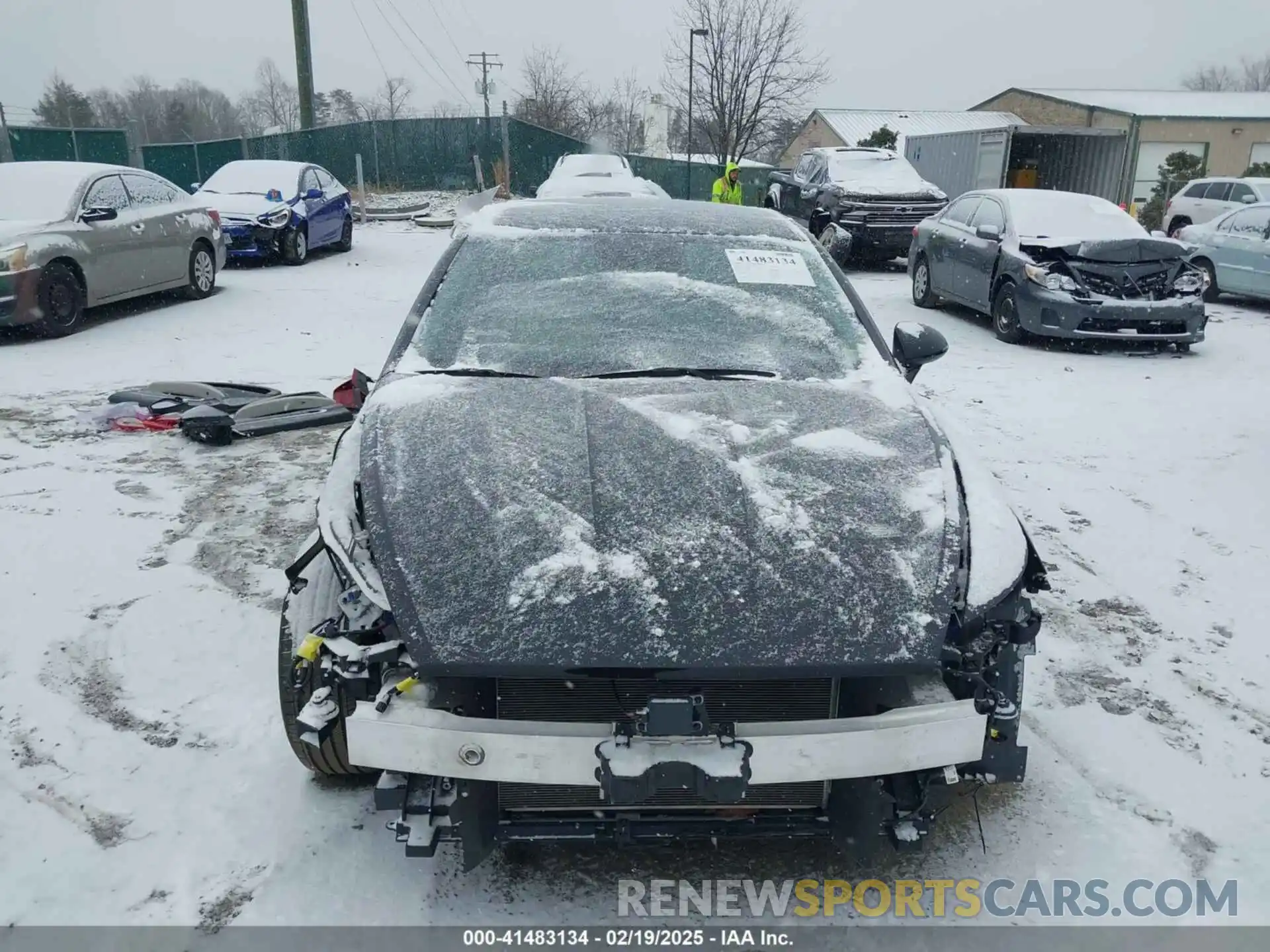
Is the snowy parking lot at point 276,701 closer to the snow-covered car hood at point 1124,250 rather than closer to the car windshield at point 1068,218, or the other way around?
the snow-covered car hood at point 1124,250

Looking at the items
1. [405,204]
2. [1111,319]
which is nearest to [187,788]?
[1111,319]

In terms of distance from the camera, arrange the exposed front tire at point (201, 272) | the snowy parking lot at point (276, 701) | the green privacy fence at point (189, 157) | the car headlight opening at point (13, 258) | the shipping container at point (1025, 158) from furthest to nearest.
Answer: the green privacy fence at point (189, 157) → the shipping container at point (1025, 158) → the exposed front tire at point (201, 272) → the car headlight opening at point (13, 258) → the snowy parking lot at point (276, 701)

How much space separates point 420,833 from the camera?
224 centimetres

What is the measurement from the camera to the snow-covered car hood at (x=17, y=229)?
8.56 meters

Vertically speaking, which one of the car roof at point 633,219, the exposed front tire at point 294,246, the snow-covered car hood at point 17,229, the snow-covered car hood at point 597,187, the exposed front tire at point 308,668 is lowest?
the exposed front tire at point 308,668

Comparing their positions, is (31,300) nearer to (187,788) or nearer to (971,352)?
(187,788)

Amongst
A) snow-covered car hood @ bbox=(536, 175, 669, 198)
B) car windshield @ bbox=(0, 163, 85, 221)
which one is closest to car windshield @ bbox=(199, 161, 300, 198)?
snow-covered car hood @ bbox=(536, 175, 669, 198)

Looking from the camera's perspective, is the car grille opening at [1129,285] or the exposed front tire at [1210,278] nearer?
the car grille opening at [1129,285]

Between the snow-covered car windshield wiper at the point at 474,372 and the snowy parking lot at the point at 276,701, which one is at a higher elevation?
the snow-covered car windshield wiper at the point at 474,372

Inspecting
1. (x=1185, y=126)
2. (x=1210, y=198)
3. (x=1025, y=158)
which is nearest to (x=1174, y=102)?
(x=1185, y=126)

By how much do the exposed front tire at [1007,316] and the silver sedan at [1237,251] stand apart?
3.57m

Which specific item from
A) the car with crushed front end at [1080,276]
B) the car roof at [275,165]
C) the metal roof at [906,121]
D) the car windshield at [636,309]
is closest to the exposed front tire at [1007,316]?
the car with crushed front end at [1080,276]

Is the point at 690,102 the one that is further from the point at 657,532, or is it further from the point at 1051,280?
the point at 657,532

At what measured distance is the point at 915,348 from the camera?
383 centimetres
